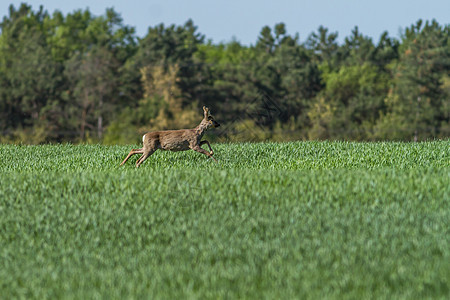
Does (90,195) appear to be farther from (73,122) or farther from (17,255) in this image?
(73,122)

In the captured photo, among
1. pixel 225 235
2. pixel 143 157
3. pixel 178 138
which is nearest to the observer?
pixel 225 235

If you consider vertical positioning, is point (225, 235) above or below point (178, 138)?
below

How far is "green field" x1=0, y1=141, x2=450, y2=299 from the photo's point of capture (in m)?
6.68

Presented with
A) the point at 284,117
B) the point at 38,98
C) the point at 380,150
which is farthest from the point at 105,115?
the point at 380,150

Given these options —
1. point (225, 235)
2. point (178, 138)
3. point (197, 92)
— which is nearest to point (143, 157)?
point (178, 138)

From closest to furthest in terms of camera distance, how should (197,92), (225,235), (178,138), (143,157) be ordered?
(225,235), (178,138), (143,157), (197,92)

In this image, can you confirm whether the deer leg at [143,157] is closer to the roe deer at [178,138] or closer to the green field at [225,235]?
the roe deer at [178,138]

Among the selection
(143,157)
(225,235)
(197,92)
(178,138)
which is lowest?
(225,235)

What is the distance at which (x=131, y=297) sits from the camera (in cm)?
630

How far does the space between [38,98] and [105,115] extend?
8.09m

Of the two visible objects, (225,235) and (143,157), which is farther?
(143,157)

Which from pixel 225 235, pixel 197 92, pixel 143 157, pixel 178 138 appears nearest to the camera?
pixel 225 235

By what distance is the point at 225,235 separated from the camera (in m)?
8.36

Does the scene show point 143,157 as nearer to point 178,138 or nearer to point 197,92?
point 178,138
